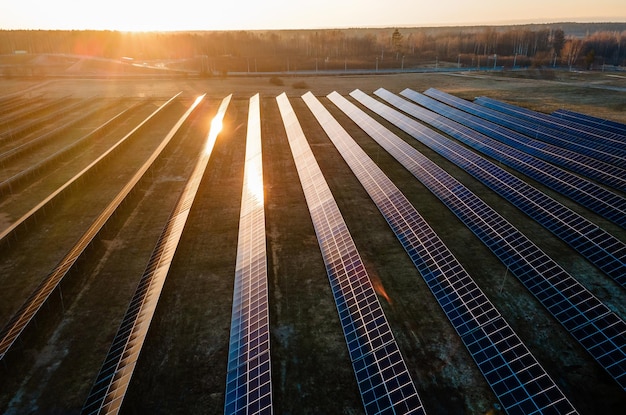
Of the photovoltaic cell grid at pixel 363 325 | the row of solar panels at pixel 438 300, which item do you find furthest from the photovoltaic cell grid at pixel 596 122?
the photovoltaic cell grid at pixel 363 325

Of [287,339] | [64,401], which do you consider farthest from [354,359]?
[64,401]

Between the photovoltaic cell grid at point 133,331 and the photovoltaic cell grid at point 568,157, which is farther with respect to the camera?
the photovoltaic cell grid at point 568,157

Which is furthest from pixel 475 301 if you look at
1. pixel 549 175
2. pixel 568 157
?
pixel 568 157

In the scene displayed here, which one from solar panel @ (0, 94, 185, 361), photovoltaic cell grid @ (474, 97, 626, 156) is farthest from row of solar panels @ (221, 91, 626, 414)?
photovoltaic cell grid @ (474, 97, 626, 156)

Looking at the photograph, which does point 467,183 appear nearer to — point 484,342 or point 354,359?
point 484,342

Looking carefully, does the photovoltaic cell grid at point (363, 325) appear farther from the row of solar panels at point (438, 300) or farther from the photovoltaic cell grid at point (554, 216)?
the photovoltaic cell grid at point (554, 216)

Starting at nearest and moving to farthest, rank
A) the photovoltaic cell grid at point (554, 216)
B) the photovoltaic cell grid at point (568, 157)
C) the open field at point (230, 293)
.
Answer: the open field at point (230, 293) < the photovoltaic cell grid at point (554, 216) < the photovoltaic cell grid at point (568, 157)

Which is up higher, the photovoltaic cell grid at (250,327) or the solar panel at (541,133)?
the solar panel at (541,133)

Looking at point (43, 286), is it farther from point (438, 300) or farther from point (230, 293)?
point (438, 300)
